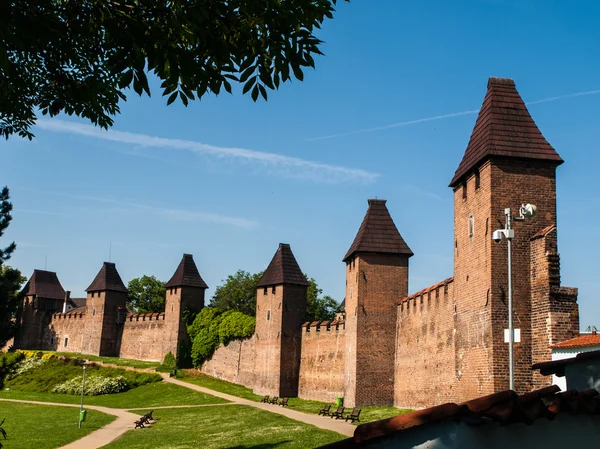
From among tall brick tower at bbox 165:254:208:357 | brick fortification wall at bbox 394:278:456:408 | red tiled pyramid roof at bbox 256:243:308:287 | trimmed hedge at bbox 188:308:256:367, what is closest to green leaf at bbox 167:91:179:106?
brick fortification wall at bbox 394:278:456:408

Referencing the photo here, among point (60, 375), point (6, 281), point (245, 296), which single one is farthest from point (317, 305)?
point (6, 281)

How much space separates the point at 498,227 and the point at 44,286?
69.6 meters

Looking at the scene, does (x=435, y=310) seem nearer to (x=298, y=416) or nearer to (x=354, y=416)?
(x=354, y=416)

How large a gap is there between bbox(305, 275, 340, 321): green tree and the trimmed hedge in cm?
1947

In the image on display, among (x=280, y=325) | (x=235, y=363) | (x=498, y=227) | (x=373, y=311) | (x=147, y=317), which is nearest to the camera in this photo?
(x=498, y=227)

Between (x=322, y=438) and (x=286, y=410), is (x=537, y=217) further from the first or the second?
(x=286, y=410)

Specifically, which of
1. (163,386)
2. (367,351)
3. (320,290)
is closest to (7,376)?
(163,386)

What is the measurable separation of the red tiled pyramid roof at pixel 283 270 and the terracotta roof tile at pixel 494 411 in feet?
121

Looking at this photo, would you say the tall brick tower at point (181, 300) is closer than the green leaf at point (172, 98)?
No

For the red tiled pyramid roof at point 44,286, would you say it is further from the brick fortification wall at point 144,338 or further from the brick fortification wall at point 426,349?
the brick fortification wall at point 426,349

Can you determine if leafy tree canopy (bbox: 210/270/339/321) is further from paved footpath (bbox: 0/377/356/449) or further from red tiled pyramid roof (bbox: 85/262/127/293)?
paved footpath (bbox: 0/377/356/449)

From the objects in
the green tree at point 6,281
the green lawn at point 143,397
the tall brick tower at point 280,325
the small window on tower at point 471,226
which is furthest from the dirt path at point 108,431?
the small window on tower at point 471,226

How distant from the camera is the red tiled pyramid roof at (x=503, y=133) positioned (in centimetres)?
2022

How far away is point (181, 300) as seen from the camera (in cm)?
5434
